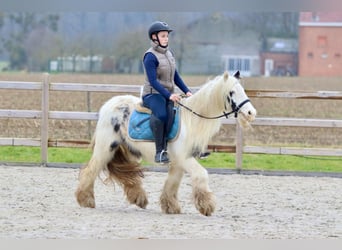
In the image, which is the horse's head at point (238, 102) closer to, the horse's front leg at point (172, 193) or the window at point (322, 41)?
the horse's front leg at point (172, 193)

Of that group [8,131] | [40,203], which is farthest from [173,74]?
[8,131]

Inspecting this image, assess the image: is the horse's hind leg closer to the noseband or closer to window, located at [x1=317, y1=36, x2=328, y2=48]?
the noseband

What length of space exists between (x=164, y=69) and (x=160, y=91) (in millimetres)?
213

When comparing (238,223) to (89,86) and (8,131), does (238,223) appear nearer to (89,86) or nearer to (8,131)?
(89,86)

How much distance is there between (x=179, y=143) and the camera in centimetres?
638

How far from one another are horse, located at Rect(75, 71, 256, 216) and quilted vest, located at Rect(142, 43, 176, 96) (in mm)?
250

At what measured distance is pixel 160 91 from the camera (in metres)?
6.18

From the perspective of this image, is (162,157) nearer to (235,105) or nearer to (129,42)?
(235,105)

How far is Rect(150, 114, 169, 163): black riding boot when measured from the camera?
6312mm

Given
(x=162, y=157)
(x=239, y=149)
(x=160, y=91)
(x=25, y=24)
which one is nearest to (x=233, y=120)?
(x=239, y=149)

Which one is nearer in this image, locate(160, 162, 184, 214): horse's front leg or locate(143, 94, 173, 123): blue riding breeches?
locate(143, 94, 173, 123): blue riding breeches

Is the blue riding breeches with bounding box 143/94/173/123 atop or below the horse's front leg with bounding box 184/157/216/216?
atop

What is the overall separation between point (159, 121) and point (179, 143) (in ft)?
0.84

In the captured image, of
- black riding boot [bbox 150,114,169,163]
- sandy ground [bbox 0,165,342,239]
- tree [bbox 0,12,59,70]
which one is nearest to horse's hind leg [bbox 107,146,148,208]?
sandy ground [bbox 0,165,342,239]
